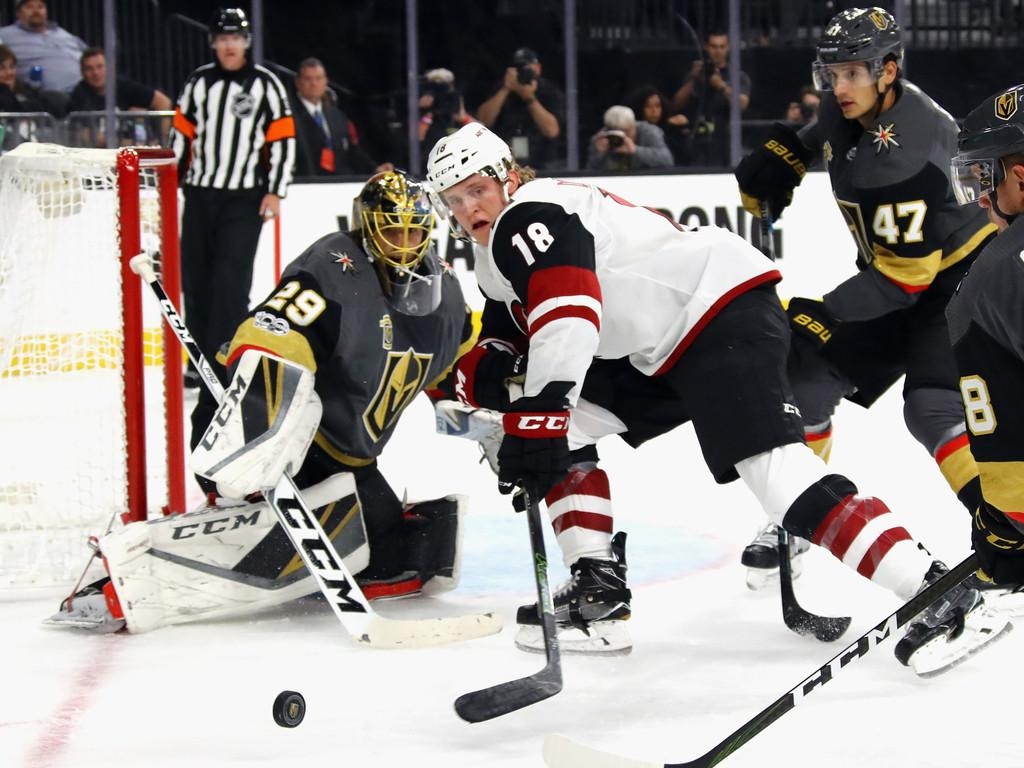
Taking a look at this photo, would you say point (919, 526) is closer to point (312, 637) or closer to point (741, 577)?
point (741, 577)

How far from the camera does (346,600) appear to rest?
2.58 metres

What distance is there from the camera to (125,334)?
3096mm

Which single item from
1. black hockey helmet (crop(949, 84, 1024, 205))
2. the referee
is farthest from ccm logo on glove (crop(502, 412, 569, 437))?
the referee

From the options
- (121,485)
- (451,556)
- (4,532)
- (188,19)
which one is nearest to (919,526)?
(451,556)

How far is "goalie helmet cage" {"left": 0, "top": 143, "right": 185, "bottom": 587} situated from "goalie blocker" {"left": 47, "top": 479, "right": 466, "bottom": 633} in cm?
40

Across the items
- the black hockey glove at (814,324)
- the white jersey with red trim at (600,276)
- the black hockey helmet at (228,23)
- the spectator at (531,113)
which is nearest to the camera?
the white jersey with red trim at (600,276)

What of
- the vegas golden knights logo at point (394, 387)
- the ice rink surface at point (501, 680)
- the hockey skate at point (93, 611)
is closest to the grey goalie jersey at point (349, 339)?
the vegas golden knights logo at point (394, 387)

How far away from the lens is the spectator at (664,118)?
657cm

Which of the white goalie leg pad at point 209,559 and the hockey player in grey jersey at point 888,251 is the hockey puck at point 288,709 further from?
the hockey player in grey jersey at point 888,251

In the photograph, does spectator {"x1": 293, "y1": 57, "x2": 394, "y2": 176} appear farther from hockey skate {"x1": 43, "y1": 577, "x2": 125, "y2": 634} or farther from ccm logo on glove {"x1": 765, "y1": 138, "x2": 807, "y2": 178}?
hockey skate {"x1": 43, "y1": 577, "x2": 125, "y2": 634}

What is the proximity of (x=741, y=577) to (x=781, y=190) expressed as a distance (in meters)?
0.80

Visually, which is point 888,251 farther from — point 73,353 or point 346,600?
point 73,353

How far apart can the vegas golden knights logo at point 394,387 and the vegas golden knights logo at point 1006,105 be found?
1350mm

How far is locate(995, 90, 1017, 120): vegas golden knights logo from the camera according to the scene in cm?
169
